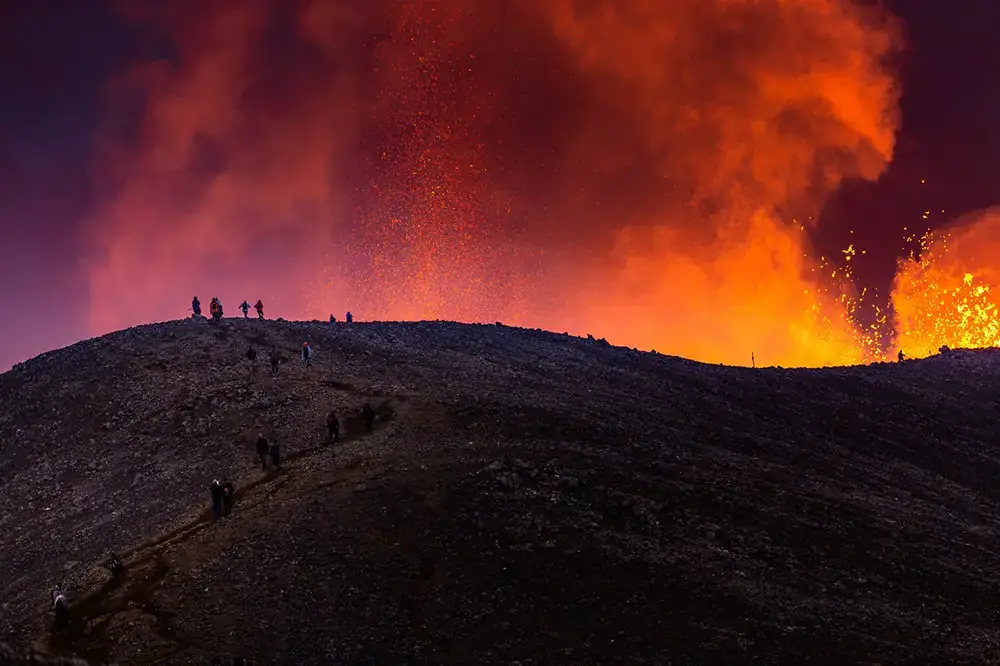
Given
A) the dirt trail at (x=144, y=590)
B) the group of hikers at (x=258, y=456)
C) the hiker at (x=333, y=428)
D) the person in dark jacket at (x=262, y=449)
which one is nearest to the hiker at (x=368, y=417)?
the group of hikers at (x=258, y=456)

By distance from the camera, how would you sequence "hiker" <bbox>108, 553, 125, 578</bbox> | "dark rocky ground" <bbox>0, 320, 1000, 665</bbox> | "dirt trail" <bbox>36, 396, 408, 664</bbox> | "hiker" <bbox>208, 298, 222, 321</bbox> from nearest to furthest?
1. "dirt trail" <bbox>36, 396, 408, 664</bbox>
2. "dark rocky ground" <bbox>0, 320, 1000, 665</bbox>
3. "hiker" <bbox>108, 553, 125, 578</bbox>
4. "hiker" <bbox>208, 298, 222, 321</bbox>

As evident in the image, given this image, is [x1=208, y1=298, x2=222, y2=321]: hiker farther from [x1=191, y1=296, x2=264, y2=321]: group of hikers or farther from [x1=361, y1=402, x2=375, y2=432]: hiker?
[x1=361, y1=402, x2=375, y2=432]: hiker

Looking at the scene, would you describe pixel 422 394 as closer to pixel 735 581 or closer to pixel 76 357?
pixel 735 581

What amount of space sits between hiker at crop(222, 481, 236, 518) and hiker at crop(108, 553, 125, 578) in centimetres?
482

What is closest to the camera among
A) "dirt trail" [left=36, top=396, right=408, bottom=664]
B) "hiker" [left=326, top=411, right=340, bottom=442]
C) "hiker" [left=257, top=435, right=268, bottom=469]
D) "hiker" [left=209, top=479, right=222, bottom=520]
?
"dirt trail" [left=36, top=396, right=408, bottom=664]

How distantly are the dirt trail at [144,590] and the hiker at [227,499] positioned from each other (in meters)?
0.34

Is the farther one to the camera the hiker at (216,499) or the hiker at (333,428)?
the hiker at (333,428)

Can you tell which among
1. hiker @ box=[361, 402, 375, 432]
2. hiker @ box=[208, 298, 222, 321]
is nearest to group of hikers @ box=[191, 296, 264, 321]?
hiker @ box=[208, 298, 222, 321]

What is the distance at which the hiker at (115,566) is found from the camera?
32.5m

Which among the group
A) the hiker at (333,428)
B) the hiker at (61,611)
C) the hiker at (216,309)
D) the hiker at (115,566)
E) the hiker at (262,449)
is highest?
the hiker at (216,309)

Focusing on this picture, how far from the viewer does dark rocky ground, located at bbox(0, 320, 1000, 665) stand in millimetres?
28062

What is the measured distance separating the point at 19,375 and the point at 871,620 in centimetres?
6571

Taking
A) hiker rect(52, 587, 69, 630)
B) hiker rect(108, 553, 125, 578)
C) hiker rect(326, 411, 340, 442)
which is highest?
hiker rect(326, 411, 340, 442)

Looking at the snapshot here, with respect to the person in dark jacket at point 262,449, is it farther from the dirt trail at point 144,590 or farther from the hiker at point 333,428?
the hiker at point 333,428
